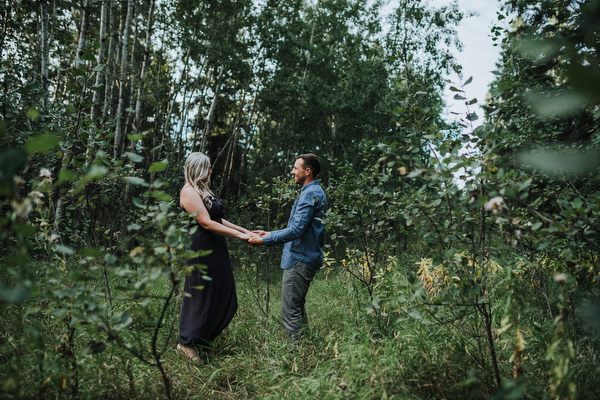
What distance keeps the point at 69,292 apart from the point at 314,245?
195 centimetres

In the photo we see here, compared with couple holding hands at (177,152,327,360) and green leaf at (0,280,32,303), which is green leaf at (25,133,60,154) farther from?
couple holding hands at (177,152,327,360)

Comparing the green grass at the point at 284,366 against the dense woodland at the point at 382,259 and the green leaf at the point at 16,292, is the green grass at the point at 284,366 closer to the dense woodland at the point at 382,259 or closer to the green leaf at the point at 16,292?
the dense woodland at the point at 382,259

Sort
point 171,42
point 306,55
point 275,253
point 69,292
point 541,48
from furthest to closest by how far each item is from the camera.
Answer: point 306,55 → point 171,42 → point 275,253 → point 69,292 → point 541,48

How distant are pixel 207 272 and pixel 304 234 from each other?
96cm

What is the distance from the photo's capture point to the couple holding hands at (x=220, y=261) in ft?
9.40

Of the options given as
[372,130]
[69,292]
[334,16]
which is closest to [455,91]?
[69,292]

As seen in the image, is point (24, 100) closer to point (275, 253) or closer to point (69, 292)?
point (69, 292)

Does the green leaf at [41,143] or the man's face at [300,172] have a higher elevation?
the man's face at [300,172]

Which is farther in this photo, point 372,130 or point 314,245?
point 372,130

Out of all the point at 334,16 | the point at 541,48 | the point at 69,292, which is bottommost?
the point at 69,292

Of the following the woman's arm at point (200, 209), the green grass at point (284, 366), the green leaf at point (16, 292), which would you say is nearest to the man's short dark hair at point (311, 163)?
the woman's arm at point (200, 209)

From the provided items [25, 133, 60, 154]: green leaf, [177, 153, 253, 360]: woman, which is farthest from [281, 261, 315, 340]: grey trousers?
[25, 133, 60, 154]: green leaf

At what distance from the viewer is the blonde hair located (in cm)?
302

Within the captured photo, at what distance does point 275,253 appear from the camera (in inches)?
424
